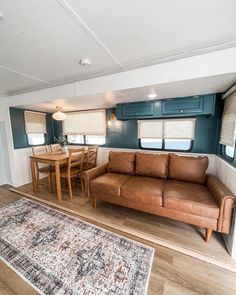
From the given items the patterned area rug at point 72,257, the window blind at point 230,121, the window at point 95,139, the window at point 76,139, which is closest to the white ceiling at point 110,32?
the window blind at point 230,121

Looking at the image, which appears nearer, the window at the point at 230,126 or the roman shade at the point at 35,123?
the window at the point at 230,126

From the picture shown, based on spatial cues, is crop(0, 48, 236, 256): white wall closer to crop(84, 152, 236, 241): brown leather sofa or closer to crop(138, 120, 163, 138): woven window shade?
crop(84, 152, 236, 241): brown leather sofa

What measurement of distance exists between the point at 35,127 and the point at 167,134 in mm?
3636

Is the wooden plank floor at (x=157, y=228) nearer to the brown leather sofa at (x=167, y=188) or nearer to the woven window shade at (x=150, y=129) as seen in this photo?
the brown leather sofa at (x=167, y=188)

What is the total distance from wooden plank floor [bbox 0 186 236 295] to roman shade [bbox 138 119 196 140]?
2.00m

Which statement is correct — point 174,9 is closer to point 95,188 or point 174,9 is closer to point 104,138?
point 95,188

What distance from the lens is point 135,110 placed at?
283 centimetres

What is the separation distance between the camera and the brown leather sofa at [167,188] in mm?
1648

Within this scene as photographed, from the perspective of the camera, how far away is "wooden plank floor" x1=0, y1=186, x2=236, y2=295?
1245 millimetres

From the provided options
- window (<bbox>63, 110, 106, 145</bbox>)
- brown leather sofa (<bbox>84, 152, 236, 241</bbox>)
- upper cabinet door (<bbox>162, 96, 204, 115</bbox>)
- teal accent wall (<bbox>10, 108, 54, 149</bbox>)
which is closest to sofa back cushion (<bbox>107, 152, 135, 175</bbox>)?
brown leather sofa (<bbox>84, 152, 236, 241</bbox>)

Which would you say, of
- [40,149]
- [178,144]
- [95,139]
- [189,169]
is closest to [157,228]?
[189,169]

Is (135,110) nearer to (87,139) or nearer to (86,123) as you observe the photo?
(86,123)

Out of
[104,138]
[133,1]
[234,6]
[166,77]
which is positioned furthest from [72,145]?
[234,6]

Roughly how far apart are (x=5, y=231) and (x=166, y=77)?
3.15 m
